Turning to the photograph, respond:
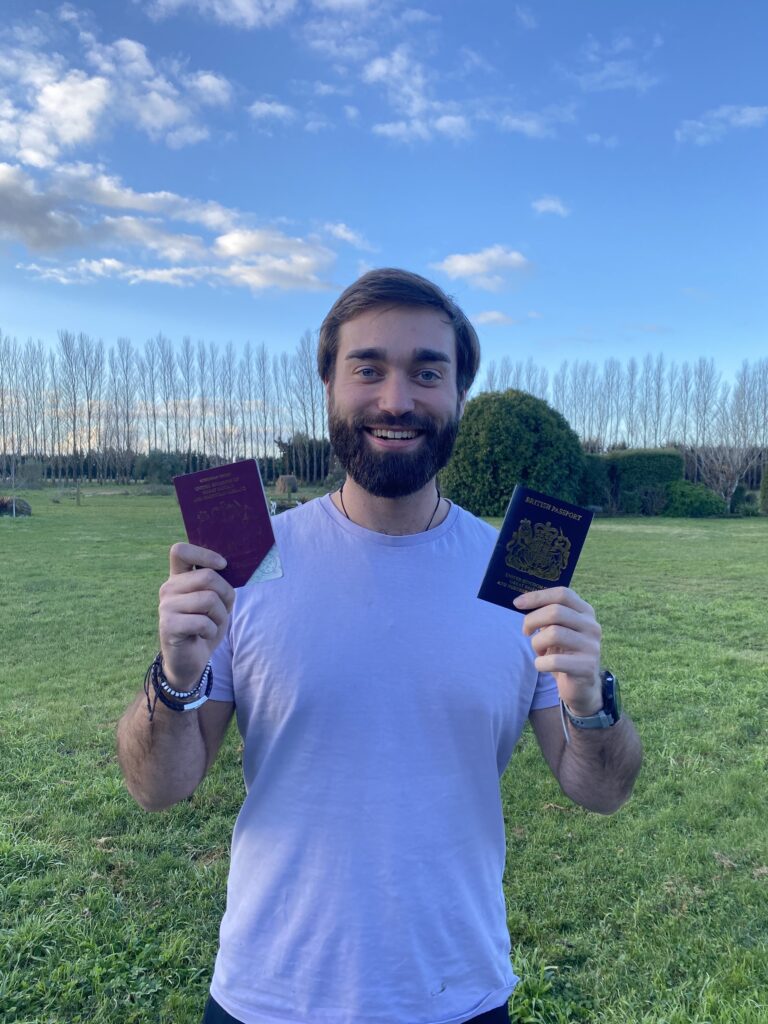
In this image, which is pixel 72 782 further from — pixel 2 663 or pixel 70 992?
pixel 2 663

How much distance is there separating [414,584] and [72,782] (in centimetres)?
415

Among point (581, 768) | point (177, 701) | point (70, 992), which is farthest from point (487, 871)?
point (70, 992)

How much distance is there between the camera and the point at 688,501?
28.9 meters

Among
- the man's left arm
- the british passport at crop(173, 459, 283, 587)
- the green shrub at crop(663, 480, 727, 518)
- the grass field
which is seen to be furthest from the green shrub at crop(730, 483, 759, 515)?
the british passport at crop(173, 459, 283, 587)

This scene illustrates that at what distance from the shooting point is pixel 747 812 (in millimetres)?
4527

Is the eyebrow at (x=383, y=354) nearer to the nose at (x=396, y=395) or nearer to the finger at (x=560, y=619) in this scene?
the nose at (x=396, y=395)

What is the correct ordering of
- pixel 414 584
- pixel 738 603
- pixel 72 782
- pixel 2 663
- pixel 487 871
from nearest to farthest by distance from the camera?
pixel 487 871, pixel 414 584, pixel 72 782, pixel 2 663, pixel 738 603

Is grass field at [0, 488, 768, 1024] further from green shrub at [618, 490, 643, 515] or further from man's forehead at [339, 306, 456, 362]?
green shrub at [618, 490, 643, 515]

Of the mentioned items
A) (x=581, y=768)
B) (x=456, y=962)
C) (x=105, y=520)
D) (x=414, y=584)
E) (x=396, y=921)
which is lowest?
(x=105, y=520)

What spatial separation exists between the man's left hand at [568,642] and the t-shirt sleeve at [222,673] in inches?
28.1

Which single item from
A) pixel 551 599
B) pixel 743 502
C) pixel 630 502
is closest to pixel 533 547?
pixel 551 599

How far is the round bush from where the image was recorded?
21.4 metres

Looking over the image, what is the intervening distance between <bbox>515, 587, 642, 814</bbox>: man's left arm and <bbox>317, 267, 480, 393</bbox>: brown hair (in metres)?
0.78

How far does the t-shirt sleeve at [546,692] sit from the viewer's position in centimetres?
181
